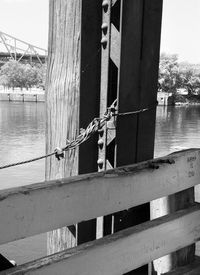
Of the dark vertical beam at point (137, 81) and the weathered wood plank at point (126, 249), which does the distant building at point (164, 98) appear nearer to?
the dark vertical beam at point (137, 81)

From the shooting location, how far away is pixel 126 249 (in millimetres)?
2066

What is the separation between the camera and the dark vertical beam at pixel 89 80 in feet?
7.29

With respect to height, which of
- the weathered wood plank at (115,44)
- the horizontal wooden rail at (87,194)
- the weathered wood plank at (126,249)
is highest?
the weathered wood plank at (115,44)

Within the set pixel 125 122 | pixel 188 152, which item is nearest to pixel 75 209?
pixel 125 122

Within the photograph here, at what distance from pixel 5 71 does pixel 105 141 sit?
104652mm

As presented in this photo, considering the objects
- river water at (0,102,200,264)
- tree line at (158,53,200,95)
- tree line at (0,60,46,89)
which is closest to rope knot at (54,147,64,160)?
river water at (0,102,200,264)

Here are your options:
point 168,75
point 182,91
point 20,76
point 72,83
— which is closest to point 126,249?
point 72,83

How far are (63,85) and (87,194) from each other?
0.73 metres

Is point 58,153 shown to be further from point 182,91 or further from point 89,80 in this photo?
point 182,91

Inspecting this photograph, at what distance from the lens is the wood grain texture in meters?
2.21

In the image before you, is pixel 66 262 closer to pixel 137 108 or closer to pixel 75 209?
pixel 75 209

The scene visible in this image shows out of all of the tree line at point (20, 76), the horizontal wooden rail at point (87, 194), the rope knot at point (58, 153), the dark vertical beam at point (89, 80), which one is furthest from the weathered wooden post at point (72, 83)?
the tree line at point (20, 76)

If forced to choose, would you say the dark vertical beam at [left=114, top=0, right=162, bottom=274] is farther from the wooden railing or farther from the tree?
the tree

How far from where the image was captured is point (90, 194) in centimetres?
186
